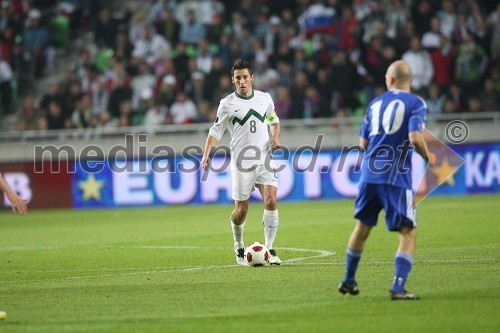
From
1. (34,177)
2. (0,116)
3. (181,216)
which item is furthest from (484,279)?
(0,116)

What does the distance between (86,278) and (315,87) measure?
536 inches

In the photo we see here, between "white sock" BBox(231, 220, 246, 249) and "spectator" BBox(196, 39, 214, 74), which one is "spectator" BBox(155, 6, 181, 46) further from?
"white sock" BBox(231, 220, 246, 249)

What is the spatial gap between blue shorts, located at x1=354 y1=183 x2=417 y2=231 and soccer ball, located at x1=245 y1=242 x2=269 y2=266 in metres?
3.07

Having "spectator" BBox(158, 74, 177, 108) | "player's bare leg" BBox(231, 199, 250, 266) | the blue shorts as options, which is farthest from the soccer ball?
"spectator" BBox(158, 74, 177, 108)

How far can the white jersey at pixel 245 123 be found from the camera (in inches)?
468

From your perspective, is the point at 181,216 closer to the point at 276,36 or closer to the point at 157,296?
the point at 276,36

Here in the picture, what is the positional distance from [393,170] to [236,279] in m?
2.60

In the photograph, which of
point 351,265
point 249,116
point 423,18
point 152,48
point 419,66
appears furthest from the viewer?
point 152,48

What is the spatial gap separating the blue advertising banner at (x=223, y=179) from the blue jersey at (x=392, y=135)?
1364cm

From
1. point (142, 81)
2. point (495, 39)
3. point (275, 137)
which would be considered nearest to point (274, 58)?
point (142, 81)

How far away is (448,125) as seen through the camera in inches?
868

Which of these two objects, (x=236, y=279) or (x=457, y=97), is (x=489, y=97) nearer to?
(x=457, y=97)

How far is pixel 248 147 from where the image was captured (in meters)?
11.9

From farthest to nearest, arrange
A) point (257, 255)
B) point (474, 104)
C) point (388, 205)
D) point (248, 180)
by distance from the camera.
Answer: point (474, 104)
point (248, 180)
point (257, 255)
point (388, 205)
